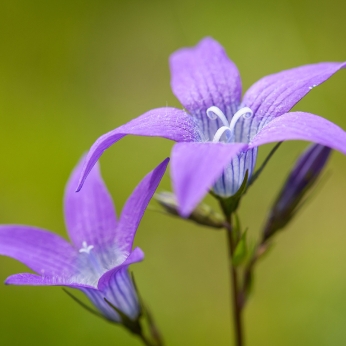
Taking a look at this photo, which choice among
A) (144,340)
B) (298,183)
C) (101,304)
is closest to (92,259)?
(101,304)

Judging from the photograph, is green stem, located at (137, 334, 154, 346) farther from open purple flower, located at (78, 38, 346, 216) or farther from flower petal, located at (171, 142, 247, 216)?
flower petal, located at (171, 142, 247, 216)

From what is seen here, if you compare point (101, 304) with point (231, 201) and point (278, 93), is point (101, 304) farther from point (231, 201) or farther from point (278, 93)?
point (278, 93)

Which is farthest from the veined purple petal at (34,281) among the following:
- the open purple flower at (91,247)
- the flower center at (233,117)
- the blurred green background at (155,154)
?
the blurred green background at (155,154)

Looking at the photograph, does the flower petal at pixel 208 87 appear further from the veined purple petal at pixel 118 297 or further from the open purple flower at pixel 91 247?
the veined purple petal at pixel 118 297

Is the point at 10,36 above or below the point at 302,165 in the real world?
above

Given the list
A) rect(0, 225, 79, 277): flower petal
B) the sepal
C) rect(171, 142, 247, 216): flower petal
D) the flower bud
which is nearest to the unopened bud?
the sepal

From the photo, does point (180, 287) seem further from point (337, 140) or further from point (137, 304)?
point (337, 140)

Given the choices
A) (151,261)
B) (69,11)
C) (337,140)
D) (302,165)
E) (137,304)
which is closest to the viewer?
(337,140)

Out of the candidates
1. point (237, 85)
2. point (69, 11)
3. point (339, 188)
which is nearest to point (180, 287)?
point (339, 188)
